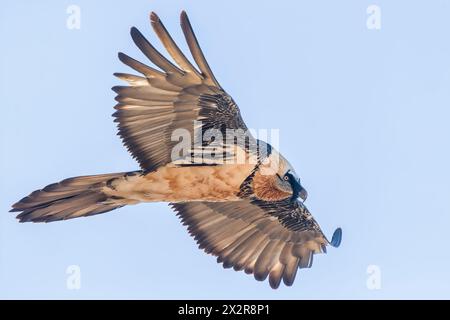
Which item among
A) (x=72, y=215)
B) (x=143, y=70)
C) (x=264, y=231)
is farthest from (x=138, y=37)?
(x=264, y=231)

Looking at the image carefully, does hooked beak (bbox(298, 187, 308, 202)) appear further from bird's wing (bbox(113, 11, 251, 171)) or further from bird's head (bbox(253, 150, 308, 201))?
bird's wing (bbox(113, 11, 251, 171))

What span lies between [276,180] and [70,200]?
264 cm

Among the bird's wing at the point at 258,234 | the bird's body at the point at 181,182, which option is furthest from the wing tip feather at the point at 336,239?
the bird's body at the point at 181,182

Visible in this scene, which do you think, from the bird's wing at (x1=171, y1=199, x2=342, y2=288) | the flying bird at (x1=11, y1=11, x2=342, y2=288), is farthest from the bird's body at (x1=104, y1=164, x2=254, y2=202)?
the bird's wing at (x1=171, y1=199, x2=342, y2=288)

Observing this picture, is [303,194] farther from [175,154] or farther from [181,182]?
[175,154]

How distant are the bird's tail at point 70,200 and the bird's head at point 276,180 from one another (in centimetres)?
165

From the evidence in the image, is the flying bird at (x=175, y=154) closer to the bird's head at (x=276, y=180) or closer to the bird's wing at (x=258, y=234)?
the bird's head at (x=276, y=180)

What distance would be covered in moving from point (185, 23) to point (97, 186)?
7.99 ft

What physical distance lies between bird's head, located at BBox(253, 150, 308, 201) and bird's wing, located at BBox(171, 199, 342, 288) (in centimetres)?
57

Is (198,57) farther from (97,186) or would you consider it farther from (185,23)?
(97,186)

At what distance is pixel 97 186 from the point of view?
14.5 metres

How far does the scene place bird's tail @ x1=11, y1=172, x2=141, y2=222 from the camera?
47.1 ft

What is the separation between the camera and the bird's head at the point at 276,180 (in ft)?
48.2
